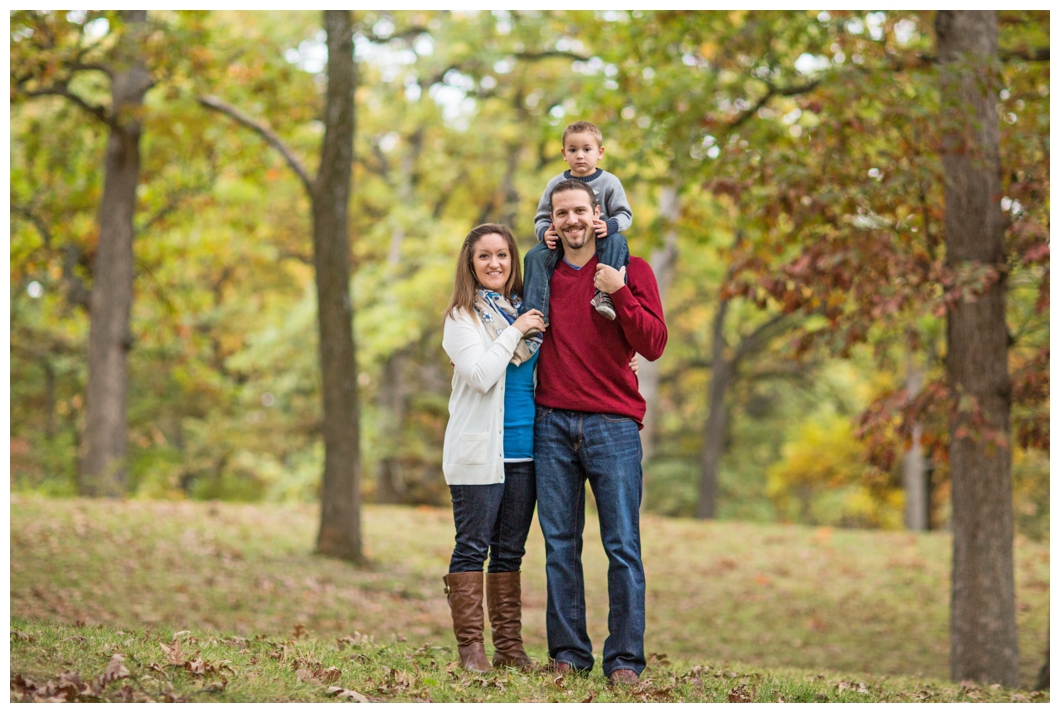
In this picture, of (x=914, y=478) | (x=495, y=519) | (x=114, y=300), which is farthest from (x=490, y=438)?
(x=914, y=478)

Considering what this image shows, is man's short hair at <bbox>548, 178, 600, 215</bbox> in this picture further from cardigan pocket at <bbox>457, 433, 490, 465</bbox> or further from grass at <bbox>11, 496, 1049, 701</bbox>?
grass at <bbox>11, 496, 1049, 701</bbox>

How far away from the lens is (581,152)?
445 centimetres

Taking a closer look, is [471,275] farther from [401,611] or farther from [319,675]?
[401,611]

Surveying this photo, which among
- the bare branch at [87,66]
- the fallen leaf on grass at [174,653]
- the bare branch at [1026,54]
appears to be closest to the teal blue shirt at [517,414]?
the fallen leaf on grass at [174,653]

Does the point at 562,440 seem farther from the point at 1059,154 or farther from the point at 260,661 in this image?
the point at 1059,154

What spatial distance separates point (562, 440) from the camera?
4410 mm

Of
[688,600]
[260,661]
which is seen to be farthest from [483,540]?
[688,600]

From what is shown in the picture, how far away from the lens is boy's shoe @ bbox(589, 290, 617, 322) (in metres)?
4.24

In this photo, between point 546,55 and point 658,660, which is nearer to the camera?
point 658,660

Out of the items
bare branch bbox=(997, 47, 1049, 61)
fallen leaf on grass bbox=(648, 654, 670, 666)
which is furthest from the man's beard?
bare branch bbox=(997, 47, 1049, 61)

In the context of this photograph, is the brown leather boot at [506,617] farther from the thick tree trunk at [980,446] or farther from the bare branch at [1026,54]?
the bare branch at [1026,54]

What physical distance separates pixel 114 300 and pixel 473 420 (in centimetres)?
1099

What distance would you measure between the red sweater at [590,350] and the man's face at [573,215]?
164mm
